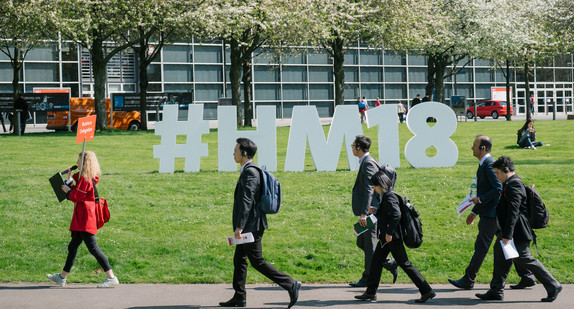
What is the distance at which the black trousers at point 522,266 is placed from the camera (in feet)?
26.2

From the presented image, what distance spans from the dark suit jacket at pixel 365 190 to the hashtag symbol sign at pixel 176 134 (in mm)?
8351

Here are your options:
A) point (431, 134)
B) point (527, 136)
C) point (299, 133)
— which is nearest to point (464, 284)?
point (299, 133)

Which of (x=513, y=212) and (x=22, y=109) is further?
(x=22, y=109)

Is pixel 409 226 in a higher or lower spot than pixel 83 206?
lower

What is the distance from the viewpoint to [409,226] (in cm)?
796

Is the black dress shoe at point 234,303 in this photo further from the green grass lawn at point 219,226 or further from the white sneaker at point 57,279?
the white sneaker at point 57,279

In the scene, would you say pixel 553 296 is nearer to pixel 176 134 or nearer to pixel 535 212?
pixel 535 212

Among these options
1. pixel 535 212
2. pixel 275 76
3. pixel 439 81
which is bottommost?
pixel 535 212

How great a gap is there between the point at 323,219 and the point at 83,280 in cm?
407

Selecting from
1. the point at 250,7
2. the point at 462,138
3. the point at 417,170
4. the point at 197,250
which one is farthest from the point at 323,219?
the point at 250,7

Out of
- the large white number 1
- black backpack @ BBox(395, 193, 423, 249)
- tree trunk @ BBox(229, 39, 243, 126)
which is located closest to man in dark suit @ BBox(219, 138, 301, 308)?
black backpack @ BBox(395, 193, 423, 249)

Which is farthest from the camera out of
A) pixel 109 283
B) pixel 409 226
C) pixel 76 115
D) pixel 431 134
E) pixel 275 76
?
pixel 275 76

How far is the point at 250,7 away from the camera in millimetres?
31016

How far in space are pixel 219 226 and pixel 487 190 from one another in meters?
4.54
